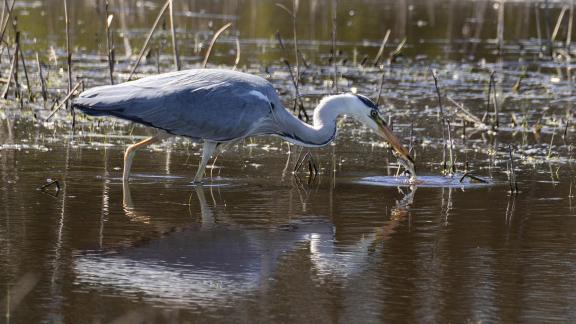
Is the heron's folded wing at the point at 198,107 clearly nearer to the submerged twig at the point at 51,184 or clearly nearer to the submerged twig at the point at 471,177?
the submerged twig at the point at 51,184

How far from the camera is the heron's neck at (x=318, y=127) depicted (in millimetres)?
8750

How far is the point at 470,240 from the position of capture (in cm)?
690

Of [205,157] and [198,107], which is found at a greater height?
[198,107]

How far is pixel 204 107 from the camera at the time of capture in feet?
28.0

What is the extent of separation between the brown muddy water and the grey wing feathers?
0.41 meters

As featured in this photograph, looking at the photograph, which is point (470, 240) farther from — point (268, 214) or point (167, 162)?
point (167, 162)

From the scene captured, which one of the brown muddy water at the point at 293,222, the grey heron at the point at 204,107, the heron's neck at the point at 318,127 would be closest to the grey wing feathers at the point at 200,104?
the grey heron at the point at 204,107

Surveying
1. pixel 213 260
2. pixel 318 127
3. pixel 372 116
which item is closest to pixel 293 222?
pixel 213 260

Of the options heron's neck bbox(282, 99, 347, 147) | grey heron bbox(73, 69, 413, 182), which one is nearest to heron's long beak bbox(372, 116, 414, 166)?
grey heron bbox(73, 69, 413, 182)

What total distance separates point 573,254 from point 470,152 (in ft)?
12.9

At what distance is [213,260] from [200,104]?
259 cm

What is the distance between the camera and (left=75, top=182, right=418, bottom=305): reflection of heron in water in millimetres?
5543

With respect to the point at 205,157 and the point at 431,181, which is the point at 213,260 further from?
the point at 431,181

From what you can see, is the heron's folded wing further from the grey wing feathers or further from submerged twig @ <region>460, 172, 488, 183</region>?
submerged twig @ <region>460, 172, 488, 183</region>
